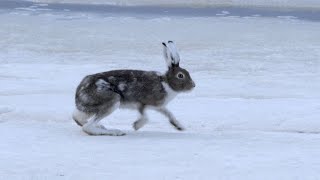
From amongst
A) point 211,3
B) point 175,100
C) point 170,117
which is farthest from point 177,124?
point 211,3

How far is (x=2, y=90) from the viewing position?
9289 mm

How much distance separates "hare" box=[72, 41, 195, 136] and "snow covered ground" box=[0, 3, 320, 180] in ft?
0.50

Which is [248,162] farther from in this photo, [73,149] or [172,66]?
[172,66]

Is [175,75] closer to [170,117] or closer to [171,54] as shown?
[171,54]

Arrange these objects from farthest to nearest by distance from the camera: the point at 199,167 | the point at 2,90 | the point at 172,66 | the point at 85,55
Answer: the point at 85,55 → the point at 2,90 → the point at 172,66 → the point at 199,167

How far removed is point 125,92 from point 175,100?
2.89 metres

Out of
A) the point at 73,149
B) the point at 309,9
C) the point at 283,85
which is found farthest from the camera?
the point at 309,9

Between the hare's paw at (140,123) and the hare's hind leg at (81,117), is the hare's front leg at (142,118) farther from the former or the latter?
the hare's hind leg at (81,117)

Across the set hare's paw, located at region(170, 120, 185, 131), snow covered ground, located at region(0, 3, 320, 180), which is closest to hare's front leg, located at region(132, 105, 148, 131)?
snow covered ground, located at region(0, 3, 320, 180)

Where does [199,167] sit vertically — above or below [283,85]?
above

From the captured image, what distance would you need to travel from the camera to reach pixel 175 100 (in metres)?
8.75

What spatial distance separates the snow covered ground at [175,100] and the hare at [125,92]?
0.15 m

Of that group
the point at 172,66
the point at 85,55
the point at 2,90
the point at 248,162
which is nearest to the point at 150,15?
the point at 85,55

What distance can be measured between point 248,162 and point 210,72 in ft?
21.1
